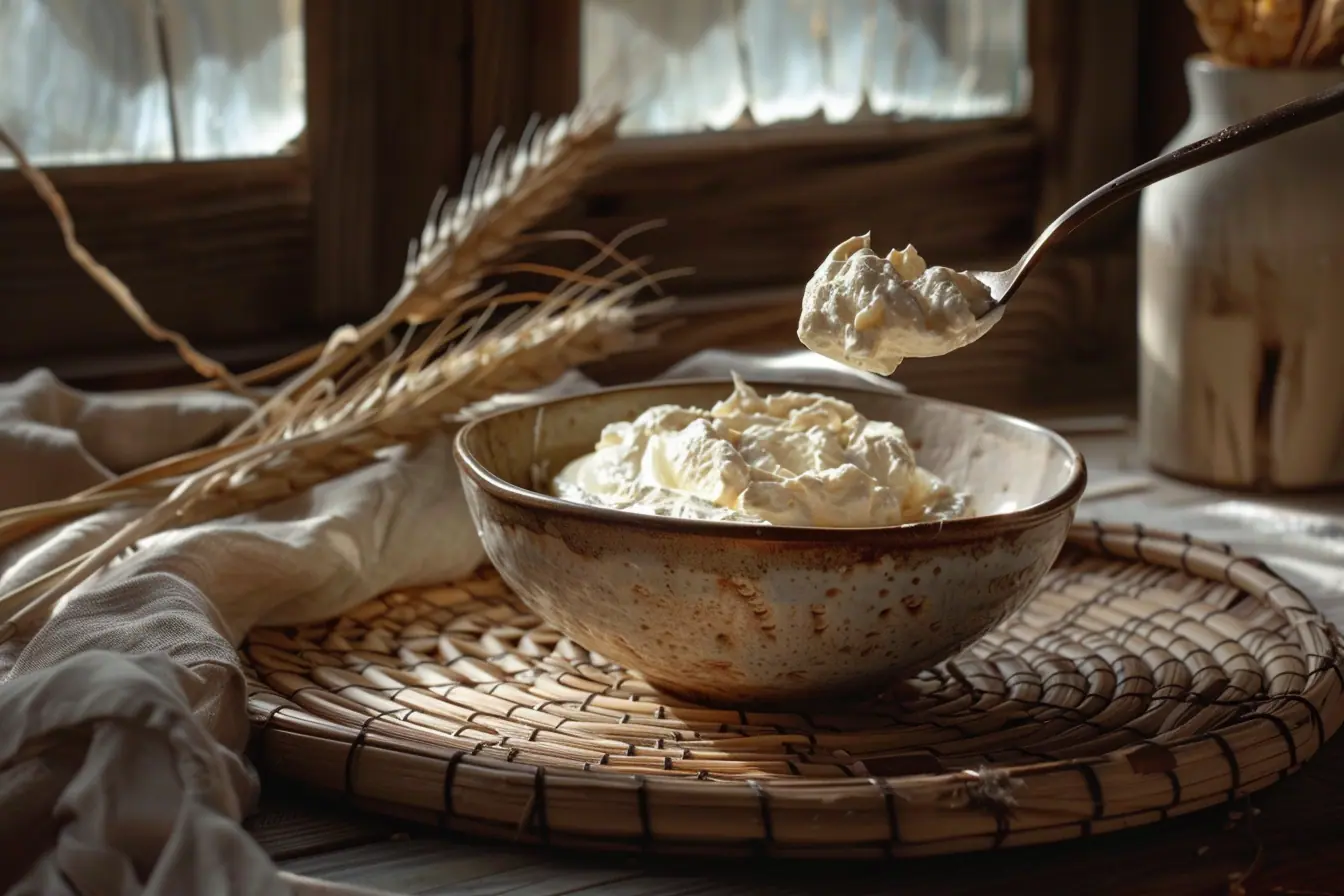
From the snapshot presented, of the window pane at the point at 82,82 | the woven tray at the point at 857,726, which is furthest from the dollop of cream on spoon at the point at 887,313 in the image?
the window pane at the point at 82,82

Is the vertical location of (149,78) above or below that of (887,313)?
above

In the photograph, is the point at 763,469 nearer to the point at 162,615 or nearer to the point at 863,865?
the point at 863,865

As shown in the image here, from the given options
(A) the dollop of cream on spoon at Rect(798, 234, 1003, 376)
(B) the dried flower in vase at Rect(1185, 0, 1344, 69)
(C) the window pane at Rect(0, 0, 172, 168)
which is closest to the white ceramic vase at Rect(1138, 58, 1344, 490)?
(B) the dried flower in vase at Rect(1185, 0, 1344, 69)

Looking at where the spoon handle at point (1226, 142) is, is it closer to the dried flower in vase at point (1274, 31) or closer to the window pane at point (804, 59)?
the dried flower in vase at point (1274, 31)

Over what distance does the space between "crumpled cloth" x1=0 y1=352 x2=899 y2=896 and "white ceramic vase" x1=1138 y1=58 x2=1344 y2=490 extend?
0.36 meters

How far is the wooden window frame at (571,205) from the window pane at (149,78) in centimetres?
3

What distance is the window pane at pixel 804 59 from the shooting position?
6.21 feet

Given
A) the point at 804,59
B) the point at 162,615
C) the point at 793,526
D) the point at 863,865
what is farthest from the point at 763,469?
the point at 804,59

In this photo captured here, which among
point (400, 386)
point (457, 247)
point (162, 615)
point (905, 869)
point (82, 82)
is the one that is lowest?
point (905, 869)

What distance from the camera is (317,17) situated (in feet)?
5.55

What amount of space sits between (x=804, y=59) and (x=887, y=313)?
3.47 ft

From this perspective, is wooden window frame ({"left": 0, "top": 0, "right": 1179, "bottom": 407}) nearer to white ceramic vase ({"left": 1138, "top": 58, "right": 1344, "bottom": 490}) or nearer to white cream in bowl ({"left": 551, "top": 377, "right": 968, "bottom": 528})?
white ceramic vase ({"left": 1138, "top": 58, "right": 1344, "bottom": 490})

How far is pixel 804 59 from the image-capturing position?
2.01 meters

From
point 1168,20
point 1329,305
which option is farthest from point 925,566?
point 1168,20
